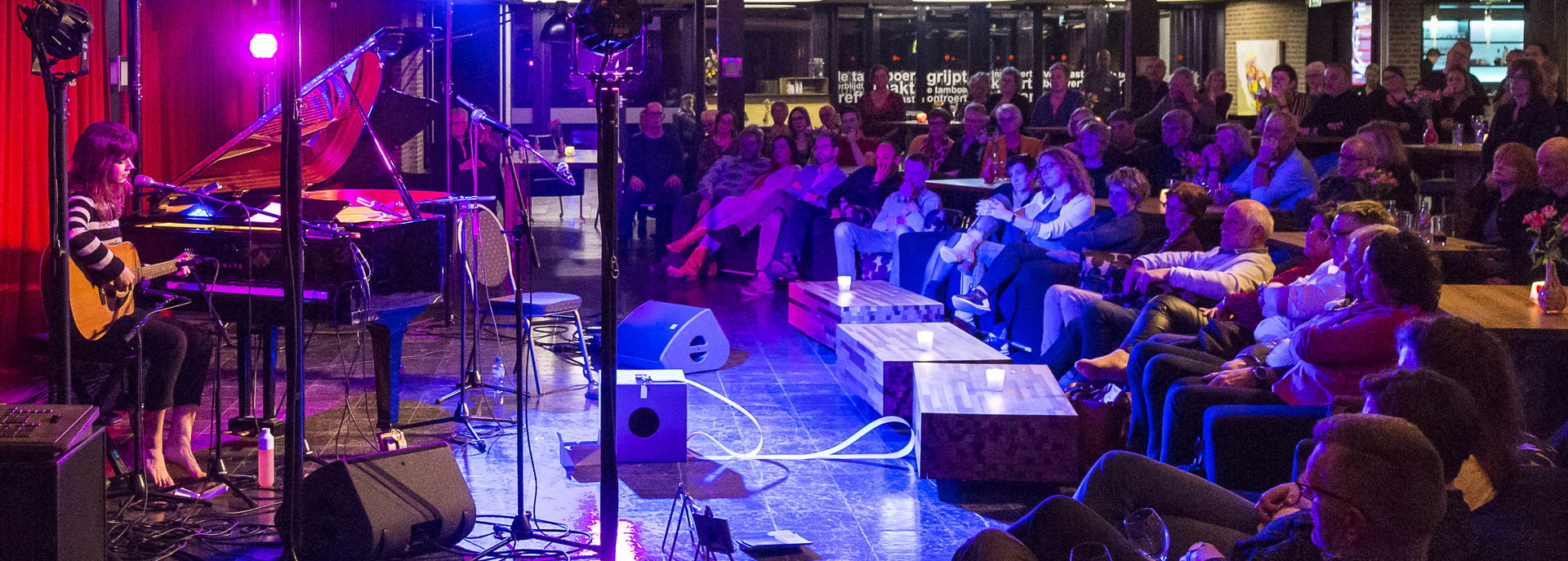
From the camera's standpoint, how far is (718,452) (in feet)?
15.7

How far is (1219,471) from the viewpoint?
3.58m

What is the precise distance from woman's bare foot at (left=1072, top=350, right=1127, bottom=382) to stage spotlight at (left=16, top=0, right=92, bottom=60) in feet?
11.3

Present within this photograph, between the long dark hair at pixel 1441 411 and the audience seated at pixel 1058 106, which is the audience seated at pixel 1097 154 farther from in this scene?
the long dark hair at pixel 1441 411

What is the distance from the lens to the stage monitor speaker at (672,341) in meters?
6.13

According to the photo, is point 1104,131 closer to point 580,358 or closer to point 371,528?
point 580,358

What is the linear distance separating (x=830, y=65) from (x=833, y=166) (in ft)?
28.5

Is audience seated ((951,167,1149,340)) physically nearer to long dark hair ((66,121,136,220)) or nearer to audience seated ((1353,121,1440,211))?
audience seated ((1353,121,1440,211))

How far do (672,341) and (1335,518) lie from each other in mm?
4222

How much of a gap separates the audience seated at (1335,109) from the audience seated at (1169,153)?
240 cm

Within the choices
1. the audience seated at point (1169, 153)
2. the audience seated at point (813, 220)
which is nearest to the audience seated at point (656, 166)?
the audience seated at point (813, 220)

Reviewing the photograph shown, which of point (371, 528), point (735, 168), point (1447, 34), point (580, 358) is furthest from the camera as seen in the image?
point (1447, 34)

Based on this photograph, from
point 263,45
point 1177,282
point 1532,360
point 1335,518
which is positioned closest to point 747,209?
point 263,45

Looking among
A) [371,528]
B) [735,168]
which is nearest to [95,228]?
[371,528]

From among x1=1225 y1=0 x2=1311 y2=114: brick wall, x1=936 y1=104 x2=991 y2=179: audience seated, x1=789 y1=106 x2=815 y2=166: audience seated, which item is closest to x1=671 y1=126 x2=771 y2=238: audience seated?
x1=789 y1=106 x2=815 y2=166: audience seated
